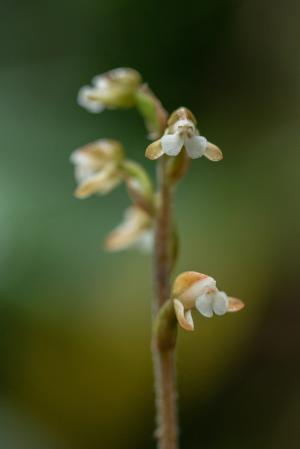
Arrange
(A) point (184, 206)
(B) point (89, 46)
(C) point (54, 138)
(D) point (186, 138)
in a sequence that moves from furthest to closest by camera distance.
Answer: (B) point (89, 46) < (C) point (54, 138) < (A) point (184, 206) < (D) point (186, 138)

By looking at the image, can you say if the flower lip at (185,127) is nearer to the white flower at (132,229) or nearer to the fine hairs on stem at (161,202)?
the fine hairs on stem at (161,202)

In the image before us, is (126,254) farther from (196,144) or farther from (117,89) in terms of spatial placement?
(196,144)

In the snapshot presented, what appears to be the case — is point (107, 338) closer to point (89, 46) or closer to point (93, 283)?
point (93, 283)

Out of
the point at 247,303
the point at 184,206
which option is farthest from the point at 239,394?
the point at 184,206

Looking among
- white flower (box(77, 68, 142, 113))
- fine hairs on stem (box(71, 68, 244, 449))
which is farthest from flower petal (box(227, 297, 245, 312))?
white flower (box(77, 68, 142, 113))

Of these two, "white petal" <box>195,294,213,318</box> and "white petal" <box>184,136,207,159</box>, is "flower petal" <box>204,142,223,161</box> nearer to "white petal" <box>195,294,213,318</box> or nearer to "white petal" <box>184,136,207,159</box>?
"white petal" <box>184,136,207,159</box>

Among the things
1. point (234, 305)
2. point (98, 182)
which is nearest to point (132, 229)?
point (98, 182)
